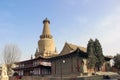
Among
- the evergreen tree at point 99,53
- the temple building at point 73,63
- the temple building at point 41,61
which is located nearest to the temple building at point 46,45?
the temple building at point 41,61

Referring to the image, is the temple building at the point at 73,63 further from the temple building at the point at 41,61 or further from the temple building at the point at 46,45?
the temple building at the point at 46,45

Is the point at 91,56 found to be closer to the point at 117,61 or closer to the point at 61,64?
the point at 61,64

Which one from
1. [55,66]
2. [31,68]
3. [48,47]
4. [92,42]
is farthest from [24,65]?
[92,42]

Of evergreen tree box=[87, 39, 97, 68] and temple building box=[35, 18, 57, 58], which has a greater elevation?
temple building box=[35, 18, 57, 58]

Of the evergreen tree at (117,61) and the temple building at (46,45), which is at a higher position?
the temple building at (46,45)

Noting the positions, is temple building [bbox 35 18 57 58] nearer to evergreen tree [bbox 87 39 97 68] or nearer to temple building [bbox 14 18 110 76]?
temple building [bbox 14 18 110 76]

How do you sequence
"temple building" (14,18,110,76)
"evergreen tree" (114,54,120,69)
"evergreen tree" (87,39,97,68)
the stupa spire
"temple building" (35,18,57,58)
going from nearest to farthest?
"evergreen tree" (87,39,97,68) → "temple building" (14,18,110,76) → "evergreen tree" (114,54,120,69) → "temple building" (35,18,57,58) → the stupa spire

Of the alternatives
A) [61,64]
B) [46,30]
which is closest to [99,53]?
[61,64]

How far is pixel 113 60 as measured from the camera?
52.7m

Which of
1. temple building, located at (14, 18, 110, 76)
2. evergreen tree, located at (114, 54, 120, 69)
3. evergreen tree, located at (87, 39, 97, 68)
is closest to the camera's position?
evergreen tree, located at (87, 39, 97, 68)

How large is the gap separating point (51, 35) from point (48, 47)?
523cm

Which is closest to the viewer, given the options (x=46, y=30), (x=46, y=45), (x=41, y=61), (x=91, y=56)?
(x=91, y=56)

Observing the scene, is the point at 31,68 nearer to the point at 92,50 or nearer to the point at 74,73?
the point at 74,73

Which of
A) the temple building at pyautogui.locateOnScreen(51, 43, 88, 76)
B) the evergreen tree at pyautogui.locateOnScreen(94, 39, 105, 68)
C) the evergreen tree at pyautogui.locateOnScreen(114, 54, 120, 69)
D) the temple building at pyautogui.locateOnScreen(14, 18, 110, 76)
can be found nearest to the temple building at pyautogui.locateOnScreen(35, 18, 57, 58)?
the temple building at pyautogui.locateOnScreen(14, 18, 110, 76)
